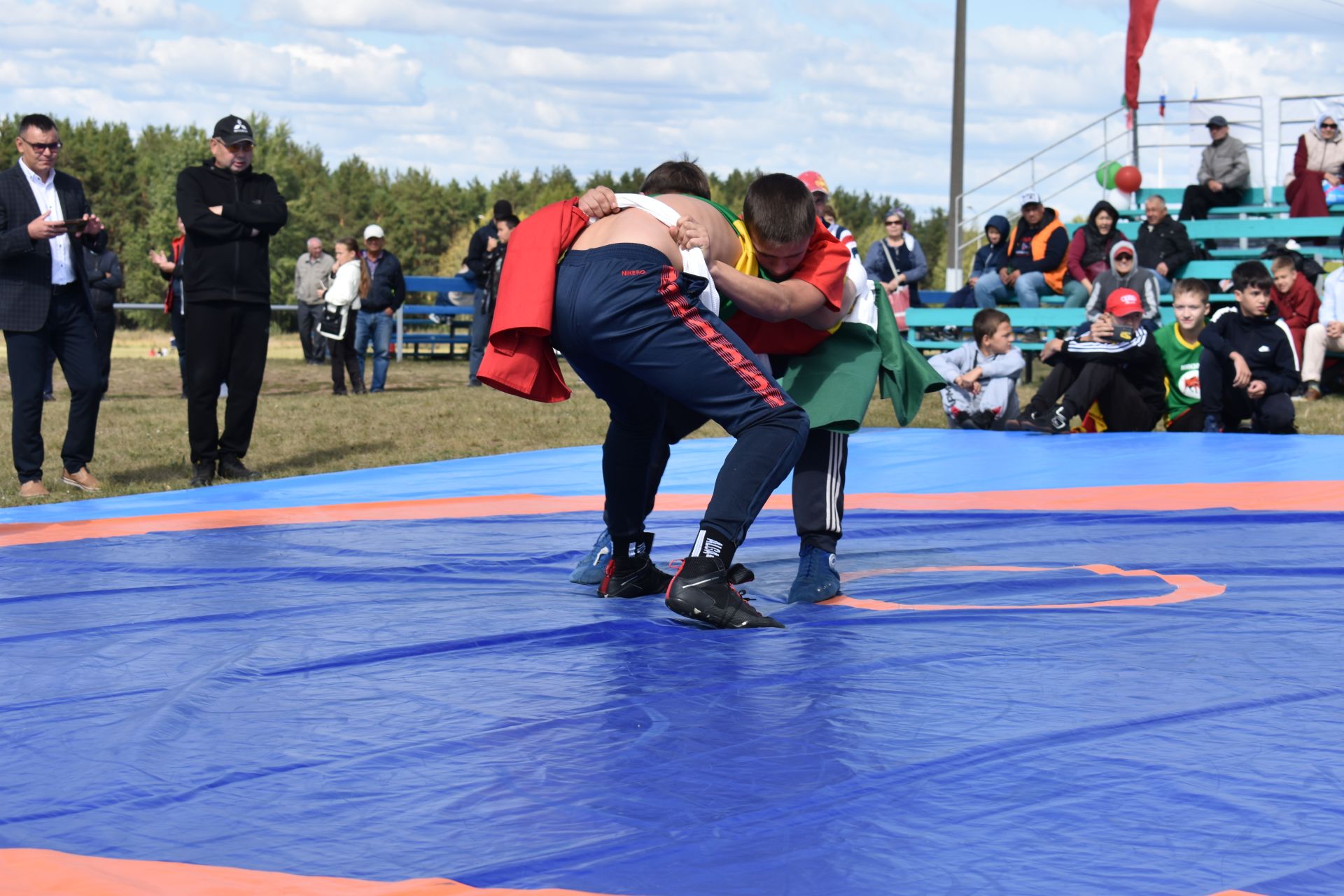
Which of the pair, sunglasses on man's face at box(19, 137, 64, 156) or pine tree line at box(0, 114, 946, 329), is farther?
pine tree line at box(0, 114, 946, 329)

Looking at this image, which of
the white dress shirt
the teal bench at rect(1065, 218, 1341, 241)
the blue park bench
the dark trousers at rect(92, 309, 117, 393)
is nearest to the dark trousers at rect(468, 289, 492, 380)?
the dark trousers at rect(92, 309, 117, 393)

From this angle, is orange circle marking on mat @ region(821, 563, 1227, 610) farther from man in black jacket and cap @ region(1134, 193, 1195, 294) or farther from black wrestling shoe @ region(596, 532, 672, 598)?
man in black jacket and cap @ region(1134, 193, 1195, 294)

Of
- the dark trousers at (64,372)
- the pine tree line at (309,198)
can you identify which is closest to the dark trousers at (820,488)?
the dark trousers at (64,372)

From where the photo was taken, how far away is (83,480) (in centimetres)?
668

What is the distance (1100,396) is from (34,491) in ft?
18.1

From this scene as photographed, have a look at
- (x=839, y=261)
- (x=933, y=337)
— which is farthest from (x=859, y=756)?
(x=933, y=337)

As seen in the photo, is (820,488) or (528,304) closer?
(528,304)

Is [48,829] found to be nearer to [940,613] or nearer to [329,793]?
[329,793]

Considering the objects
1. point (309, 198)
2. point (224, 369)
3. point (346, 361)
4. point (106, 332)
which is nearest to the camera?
point (224, 369)

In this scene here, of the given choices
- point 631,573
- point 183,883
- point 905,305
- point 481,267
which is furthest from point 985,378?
point 183,883

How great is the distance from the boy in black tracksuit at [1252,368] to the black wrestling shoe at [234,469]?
506 cm

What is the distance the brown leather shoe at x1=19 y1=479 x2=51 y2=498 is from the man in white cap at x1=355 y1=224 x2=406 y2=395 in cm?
673

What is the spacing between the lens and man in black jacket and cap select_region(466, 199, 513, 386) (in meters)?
13.7

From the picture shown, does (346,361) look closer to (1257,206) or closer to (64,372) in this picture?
(64,372)
